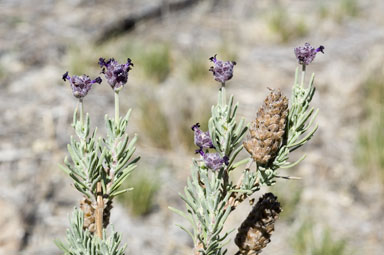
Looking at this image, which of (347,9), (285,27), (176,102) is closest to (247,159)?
(176,102)

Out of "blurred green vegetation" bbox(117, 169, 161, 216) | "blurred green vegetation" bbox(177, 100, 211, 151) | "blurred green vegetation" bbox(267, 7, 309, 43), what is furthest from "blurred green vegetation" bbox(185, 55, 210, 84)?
"blurred green vegetation" bbox(117, 169, 161, 216)

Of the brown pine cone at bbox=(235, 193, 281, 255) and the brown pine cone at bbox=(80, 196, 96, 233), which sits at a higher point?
the brown pine cone at bbox=(80, 196, 96, 233)

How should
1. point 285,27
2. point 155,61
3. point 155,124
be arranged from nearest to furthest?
point 155,124
point 155,61
point 285,27

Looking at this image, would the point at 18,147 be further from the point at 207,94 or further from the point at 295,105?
the point at 295,105

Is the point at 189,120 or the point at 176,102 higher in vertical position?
the point at 176,102

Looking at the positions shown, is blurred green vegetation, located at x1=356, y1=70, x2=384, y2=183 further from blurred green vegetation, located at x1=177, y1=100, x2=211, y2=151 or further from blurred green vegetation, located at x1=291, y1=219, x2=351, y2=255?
blurred green vegetation, located at x1=177, y1=100, x2=211, y2=151

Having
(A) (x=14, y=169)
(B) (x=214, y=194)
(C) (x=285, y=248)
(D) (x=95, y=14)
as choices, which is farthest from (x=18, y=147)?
(B) (x=214, y=194)

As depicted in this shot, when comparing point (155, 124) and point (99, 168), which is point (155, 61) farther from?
point (99, 168)
